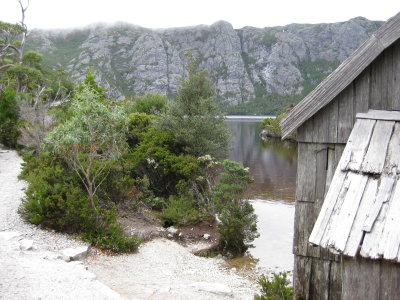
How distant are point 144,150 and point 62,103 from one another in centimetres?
2257

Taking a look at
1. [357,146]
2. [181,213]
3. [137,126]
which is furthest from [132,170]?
[357,146]

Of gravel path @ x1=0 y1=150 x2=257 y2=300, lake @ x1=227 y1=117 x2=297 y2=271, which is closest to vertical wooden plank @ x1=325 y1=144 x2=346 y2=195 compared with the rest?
gravel path @ x1=0 y1=150 x2=257 y2=300

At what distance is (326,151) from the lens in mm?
5914

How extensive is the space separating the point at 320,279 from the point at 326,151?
2124 millimetres

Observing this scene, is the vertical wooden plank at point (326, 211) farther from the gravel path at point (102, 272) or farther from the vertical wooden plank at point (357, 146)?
the gravel path at point (102, 272)

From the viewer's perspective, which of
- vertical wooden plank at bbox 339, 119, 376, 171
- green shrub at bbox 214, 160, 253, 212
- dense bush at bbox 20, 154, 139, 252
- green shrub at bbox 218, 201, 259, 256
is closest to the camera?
vertical wooden plank at bbox 339, 119, 376, 171

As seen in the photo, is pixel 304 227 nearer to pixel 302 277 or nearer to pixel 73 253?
pixel 302 277

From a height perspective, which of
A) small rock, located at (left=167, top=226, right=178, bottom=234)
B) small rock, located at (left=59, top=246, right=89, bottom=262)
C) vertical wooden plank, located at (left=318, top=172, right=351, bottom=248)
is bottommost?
small rock, located at (left=167, top=226, right=178, bottom=234)

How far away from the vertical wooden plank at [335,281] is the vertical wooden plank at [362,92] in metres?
2.52

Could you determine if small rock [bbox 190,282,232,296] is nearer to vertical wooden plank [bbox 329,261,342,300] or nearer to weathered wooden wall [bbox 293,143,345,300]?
weathered wooden wall [bbox 293,143,345,300]

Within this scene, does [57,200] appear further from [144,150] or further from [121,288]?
[144,150]

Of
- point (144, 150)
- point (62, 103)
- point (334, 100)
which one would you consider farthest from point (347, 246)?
point (62, 103)

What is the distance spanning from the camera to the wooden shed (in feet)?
12.4

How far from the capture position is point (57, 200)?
1260cm
